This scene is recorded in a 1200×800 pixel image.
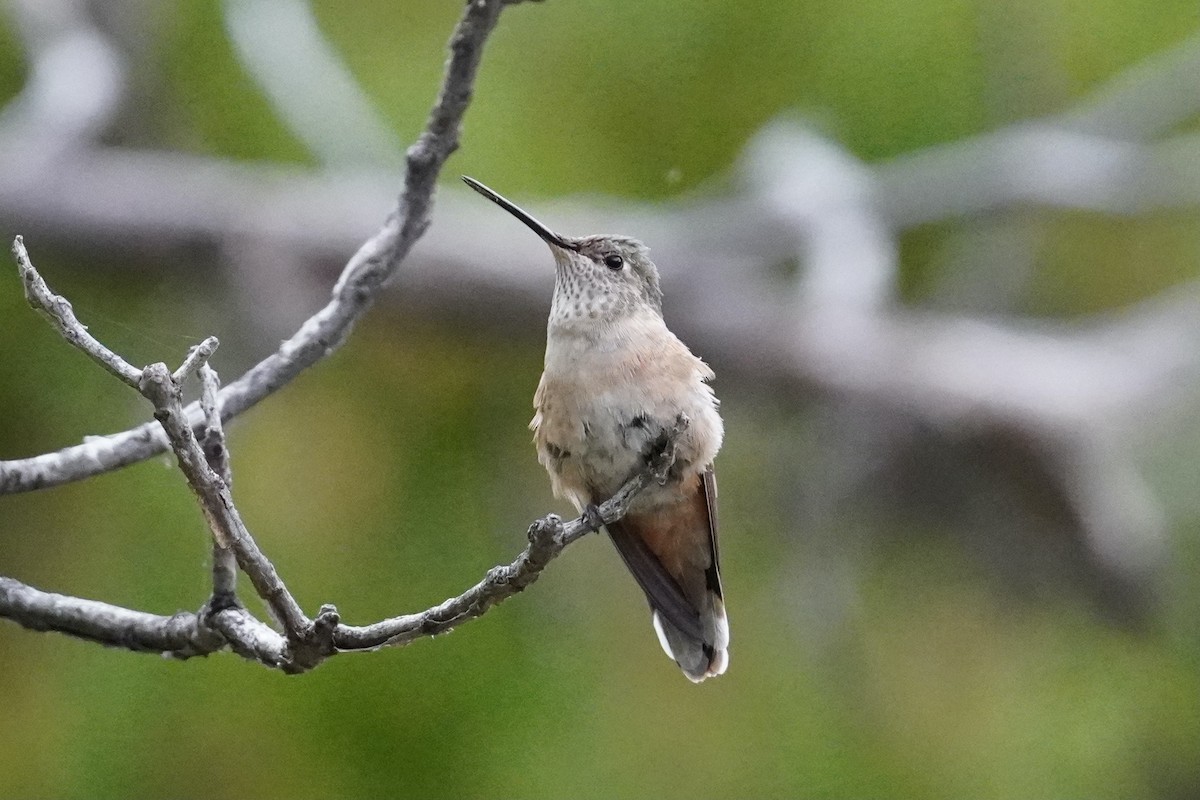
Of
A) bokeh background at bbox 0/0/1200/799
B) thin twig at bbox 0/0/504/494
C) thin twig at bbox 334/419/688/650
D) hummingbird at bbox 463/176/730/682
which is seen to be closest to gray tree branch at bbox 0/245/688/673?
thin twig at bbox 334/419/688/650

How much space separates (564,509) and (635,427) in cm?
158

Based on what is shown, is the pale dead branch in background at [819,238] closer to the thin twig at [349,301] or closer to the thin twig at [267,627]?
the thin twig at [349,301]

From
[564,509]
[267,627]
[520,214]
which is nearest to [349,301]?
[520,214]

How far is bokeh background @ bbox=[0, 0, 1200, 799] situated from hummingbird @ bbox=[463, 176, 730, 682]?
4.61 ft

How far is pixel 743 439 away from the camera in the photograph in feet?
14.6

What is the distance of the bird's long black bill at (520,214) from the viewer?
1.36 metres

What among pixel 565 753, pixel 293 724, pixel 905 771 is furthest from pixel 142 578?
pixel 905 771

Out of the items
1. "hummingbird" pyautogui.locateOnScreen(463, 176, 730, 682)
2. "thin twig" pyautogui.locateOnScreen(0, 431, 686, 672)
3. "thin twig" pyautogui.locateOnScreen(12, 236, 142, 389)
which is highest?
"thin twig" pyautogui.locateOnScreen(12, 236, 142, 389)

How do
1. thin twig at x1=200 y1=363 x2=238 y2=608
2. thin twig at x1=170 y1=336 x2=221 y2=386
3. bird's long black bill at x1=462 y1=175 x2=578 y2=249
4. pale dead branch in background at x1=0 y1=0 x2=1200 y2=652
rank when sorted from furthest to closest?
1. pale dead branch in background at x1=0 y1=0 x2=1200 y2=652
2. bird's long black bill at x1=462 y1=175 x2=578 y2=249
3. thin twig at x1=200 y1=363 x2=238 y2=608
4. thin twig at x1=170 y1=336 x2=221 y2=386

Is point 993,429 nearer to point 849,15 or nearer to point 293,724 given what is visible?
point 849,15

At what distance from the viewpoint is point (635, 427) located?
157 centimetres

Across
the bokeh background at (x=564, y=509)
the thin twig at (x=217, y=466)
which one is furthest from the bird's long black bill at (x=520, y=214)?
the bokeh background at (x=564, y=509)

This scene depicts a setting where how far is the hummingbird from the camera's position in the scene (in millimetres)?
1576

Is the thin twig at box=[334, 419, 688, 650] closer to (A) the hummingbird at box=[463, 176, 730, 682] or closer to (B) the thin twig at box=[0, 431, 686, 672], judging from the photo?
(B) the thin twig at box=[0, 431, 686, 672]
